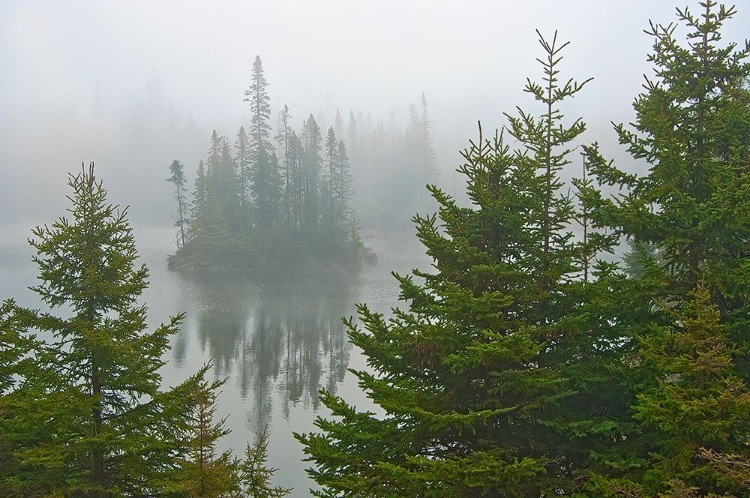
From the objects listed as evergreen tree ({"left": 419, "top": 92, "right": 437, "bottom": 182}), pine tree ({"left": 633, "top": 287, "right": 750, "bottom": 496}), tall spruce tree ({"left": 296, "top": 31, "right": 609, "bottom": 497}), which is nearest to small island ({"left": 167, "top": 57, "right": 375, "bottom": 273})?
evergreen tree ({"left": 419, "top": 92, "right": 437, "bottom": 182})

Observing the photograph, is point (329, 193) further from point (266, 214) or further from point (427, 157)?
point (427, 157)

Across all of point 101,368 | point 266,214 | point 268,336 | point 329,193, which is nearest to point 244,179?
point 266,214

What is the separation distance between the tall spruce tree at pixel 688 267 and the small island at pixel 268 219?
62.5 meters

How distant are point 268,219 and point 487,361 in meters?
72.2

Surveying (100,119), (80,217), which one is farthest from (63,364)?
(100,119)

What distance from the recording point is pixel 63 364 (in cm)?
1106

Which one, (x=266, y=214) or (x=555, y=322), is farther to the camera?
(x=266, y=214)

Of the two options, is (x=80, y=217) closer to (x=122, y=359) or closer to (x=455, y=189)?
(x=122, y=359)

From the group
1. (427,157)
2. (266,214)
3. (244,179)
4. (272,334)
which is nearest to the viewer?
(272,334)

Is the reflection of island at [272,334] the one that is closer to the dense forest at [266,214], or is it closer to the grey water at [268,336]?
the grey water at [268,336]

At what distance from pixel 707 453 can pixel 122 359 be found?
996 cm

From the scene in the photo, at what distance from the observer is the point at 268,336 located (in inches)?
1698

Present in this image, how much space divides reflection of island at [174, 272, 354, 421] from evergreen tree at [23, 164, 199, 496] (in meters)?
17.6

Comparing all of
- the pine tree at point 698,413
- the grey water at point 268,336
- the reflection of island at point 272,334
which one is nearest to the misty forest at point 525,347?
the pine tree at point 698,413
